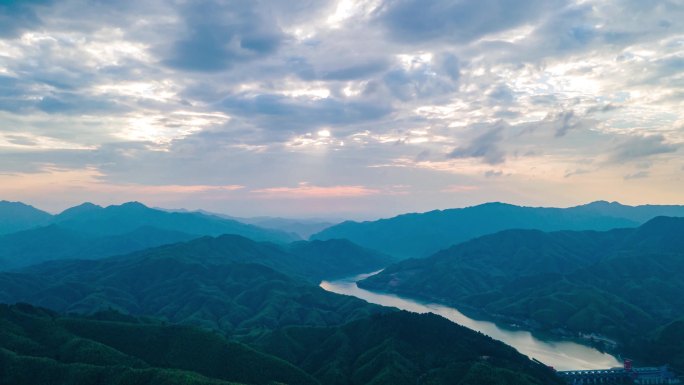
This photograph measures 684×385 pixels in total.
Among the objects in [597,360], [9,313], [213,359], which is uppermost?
[9,313]

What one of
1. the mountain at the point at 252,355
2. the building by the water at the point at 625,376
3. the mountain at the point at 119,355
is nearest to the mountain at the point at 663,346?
the building by the water at the point at 625,376

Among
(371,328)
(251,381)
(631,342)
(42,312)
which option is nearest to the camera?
(251,381)

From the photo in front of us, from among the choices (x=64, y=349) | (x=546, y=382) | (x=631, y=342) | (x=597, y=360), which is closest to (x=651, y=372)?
(x=597, y=360)

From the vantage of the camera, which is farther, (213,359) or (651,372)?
(651,372)

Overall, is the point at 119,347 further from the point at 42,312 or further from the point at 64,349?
the point at 42,312

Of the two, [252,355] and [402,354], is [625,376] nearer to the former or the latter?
[402,354]

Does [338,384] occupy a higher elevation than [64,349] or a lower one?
lower

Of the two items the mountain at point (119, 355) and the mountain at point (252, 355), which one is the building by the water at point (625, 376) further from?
the mountain at point (119, 355)

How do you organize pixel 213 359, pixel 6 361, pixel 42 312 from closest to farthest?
1. pixel 6 361
2. pixel 213 359
3. pixel 42 312
